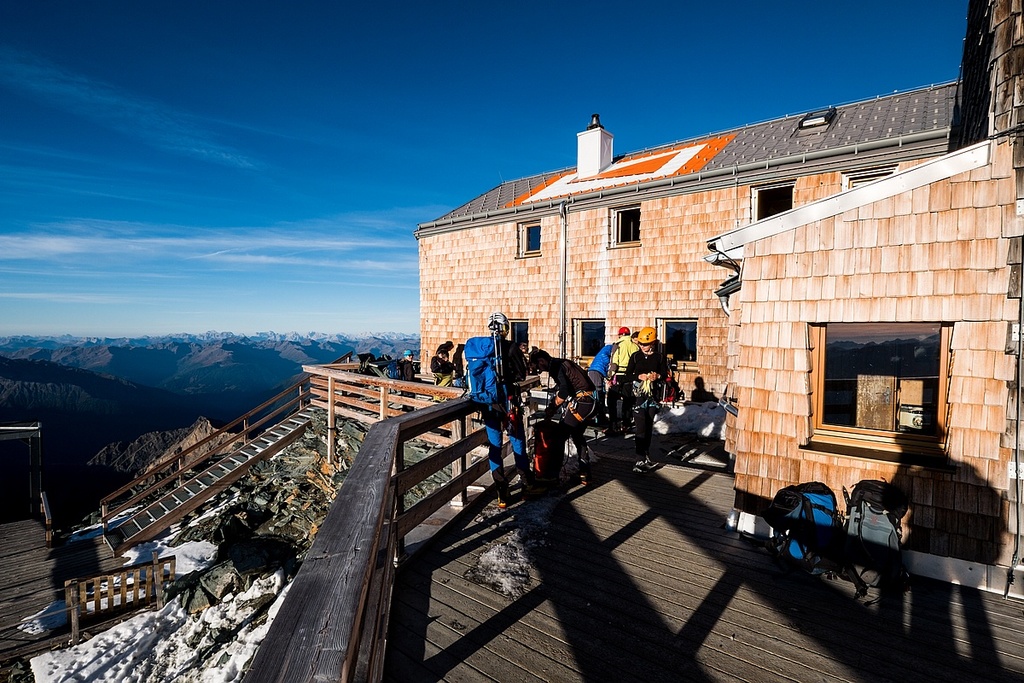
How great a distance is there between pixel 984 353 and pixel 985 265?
698 mm

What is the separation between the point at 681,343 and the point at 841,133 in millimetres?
6867

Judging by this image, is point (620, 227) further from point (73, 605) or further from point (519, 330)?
Result: point (73, 605)

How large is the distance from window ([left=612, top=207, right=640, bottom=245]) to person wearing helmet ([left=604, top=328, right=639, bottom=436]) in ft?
18.4

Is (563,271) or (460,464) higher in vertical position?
(563,271)

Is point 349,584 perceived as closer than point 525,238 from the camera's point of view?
Yes

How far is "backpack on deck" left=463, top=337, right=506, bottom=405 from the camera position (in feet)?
16.1

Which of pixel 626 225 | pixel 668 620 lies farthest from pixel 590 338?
pixel 668 620

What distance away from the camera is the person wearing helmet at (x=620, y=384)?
7609mm

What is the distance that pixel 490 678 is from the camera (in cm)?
272

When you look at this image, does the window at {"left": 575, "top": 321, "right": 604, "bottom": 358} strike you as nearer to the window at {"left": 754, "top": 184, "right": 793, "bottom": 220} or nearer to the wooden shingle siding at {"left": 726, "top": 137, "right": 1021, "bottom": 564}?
the window at {"left": 754, "top": 184, "right": 793, "bottom": 220}

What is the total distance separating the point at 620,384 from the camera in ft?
25.7

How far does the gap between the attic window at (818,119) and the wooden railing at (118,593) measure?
2005 centimetres

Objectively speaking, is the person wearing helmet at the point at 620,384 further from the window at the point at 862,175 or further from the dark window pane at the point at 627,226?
the window at the point at 862,175

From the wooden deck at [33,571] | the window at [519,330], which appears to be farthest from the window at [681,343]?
the wooden deck at [33,571]
